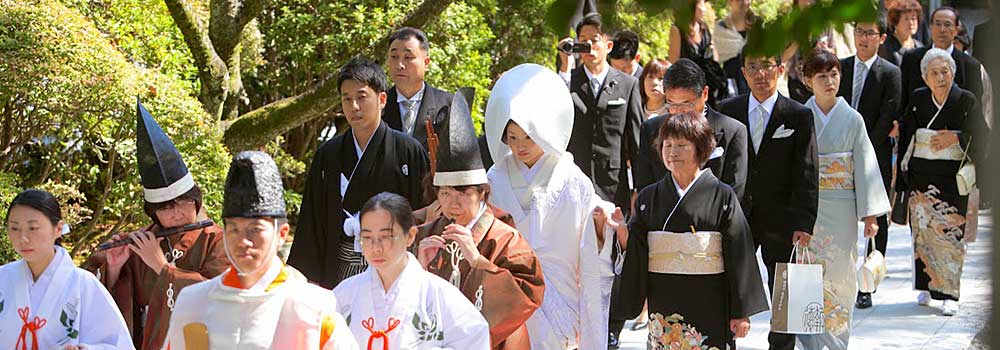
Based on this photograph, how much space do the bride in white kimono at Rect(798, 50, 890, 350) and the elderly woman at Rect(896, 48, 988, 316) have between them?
1422 millimetres

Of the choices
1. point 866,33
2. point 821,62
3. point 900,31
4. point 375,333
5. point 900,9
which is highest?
point 900,9

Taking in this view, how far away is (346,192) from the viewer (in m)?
6.84

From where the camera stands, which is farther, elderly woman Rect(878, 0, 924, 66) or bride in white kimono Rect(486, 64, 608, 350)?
elderly woman Rect(878, 0, 924, 66)

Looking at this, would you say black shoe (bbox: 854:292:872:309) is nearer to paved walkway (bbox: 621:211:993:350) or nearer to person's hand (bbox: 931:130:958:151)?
paved walkway (bbox: 621:211:993:350)

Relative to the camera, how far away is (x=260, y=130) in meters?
9.69

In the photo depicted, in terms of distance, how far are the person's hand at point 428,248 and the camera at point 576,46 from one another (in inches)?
133

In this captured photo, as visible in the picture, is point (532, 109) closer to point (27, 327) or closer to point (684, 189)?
point (684, 189)

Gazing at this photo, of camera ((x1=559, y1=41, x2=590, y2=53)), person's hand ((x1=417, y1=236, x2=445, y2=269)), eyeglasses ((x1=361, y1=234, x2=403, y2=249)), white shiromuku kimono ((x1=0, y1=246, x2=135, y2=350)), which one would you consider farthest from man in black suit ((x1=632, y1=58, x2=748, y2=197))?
white shiromuku kimono ((x1=0, y1=246, x2=135, y2=350))

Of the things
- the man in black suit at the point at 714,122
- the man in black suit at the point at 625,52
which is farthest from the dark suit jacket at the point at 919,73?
the man in black suit at the point at 714,122

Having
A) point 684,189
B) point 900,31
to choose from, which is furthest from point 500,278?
point 900,31

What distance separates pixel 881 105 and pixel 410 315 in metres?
5.64

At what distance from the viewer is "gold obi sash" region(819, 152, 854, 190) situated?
8117 mm

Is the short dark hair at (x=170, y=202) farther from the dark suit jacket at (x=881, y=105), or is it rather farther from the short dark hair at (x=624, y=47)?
the dark suit jacket at (x=881, y=105)

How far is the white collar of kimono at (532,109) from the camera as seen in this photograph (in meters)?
6.59
